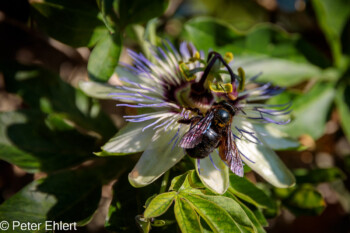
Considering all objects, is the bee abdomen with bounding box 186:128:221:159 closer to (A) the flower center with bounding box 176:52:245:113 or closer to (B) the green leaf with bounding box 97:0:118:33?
(A) the flower center with bounding box 176:52:245:113

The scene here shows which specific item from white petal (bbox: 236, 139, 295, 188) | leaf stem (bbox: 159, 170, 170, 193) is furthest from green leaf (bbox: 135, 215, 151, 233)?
white petal (bbox: 236, 139, 295, 188)

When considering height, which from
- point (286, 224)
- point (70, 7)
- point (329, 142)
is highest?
point (70, 7)

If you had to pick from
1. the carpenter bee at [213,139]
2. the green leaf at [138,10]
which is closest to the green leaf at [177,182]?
the carpenter bee at [213,139]

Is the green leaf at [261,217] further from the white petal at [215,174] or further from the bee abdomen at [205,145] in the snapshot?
the bee abdomen at [205,145]

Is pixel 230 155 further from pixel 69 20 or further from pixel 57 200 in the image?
pixel 69 20

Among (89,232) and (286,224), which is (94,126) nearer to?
(89,232)

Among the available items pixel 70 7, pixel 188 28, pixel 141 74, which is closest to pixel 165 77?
pixel 141 74

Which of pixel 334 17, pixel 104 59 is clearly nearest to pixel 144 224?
pixel 104 59
